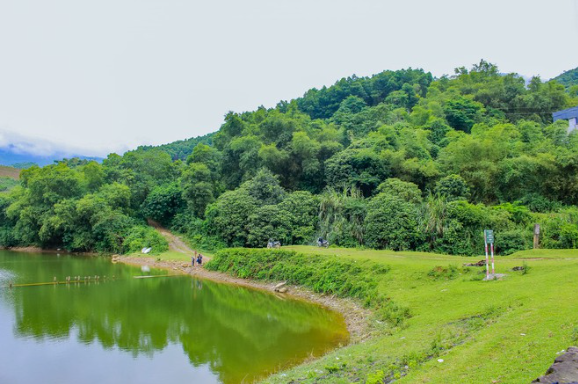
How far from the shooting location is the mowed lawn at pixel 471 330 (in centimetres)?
741

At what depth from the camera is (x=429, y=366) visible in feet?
27.2

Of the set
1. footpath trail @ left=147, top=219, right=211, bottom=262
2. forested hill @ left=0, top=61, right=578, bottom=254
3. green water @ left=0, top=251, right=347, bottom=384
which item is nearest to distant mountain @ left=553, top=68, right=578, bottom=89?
forested hill @ left=0, top=61, right=578, bottom=254

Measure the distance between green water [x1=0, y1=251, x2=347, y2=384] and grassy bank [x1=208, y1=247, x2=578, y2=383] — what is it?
2.32 metres

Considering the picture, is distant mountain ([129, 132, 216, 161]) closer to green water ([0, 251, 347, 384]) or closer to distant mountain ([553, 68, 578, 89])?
green water ([0, 251, 347, 384])

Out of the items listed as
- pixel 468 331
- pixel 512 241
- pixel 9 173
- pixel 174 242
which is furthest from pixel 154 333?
pixel 9 173

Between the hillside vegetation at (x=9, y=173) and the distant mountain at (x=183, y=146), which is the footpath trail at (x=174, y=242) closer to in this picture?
the distant mountain at (x=183, y=146)

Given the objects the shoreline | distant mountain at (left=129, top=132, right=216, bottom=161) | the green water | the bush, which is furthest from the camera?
distant mountain at (left=129, top=132, right=216, bottom=161)

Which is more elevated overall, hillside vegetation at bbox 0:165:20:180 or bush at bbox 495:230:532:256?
hillside vegetation at bbox 0:165:20:180

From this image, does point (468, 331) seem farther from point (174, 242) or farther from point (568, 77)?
point (568, 77)

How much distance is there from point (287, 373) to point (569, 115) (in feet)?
135

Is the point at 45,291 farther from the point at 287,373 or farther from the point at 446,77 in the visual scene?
the point at 446,77

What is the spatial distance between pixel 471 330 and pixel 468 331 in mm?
89

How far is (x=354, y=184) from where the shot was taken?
34.4m

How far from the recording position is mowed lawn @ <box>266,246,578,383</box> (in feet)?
24.3
